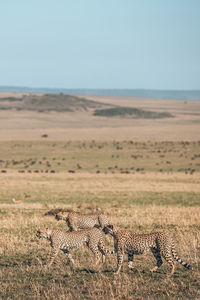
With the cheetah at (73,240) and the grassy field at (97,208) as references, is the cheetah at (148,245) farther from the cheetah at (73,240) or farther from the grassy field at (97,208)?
the cheetah at (73,240)

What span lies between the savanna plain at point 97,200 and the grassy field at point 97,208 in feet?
0.08

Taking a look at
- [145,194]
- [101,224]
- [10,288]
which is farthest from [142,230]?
[145,194]

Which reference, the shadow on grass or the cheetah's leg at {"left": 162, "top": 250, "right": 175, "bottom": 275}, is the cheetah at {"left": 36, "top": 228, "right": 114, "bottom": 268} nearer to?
the shadow on grass

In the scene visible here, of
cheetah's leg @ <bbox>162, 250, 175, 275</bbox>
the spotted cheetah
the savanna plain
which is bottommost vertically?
the savanna plain

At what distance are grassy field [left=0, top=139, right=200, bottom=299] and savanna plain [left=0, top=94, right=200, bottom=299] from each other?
3 centimetres

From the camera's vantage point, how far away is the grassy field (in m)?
9.08

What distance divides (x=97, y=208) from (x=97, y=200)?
662 centimetres

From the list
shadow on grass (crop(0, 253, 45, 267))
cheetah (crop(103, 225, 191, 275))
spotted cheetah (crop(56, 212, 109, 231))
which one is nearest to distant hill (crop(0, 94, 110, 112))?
spotted cheetah (crop(56, 212, 109, 231))

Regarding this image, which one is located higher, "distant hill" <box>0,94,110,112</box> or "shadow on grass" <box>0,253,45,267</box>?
"distant hill" <box>0,94,110,112</box>

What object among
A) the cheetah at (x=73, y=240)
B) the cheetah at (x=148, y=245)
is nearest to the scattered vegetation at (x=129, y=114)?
the cheetah at (x=73, y=240)

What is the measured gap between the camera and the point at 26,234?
14039 mm

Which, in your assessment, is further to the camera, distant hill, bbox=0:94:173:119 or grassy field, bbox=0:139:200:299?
distant hill, bbox=0:94:173:119

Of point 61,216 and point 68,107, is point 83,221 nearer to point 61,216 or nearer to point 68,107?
point 61,216

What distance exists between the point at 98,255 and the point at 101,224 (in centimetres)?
269
